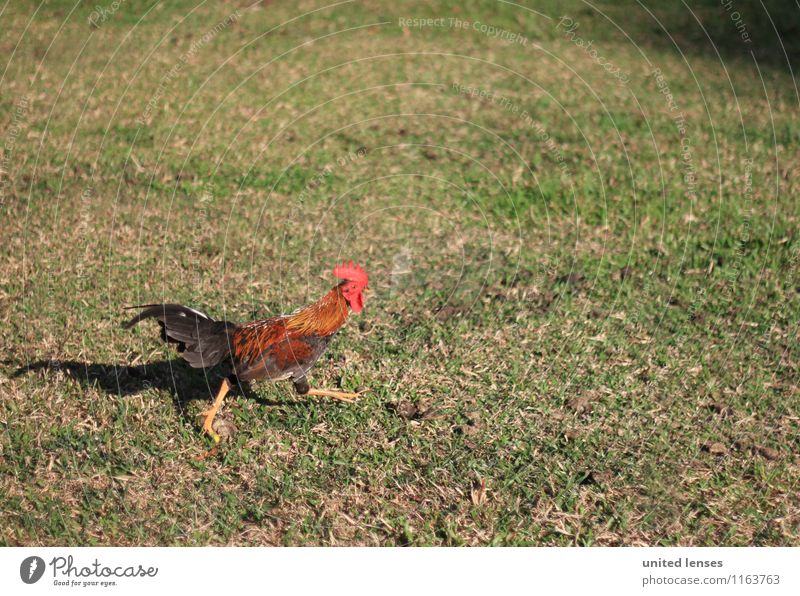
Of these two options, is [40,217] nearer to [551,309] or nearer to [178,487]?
[178,487]

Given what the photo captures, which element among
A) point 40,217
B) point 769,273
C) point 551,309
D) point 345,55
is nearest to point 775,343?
point 769,273

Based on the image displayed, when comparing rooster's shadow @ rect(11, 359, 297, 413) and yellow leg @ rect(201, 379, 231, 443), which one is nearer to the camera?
yellow leg @ rect(201, 379, 231, 443)

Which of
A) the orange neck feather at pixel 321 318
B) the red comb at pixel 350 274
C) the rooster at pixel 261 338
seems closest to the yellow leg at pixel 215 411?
the rooster at pixel 261 338

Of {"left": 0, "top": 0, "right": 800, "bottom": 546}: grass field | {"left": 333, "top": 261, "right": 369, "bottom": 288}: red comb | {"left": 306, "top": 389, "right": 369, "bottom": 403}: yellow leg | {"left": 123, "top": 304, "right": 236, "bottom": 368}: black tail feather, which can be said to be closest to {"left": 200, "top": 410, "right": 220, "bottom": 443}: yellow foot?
{"left": 0, "top": 0, "right": 800, "bottom": 546}: grass field

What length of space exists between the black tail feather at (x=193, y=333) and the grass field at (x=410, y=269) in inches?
26.3

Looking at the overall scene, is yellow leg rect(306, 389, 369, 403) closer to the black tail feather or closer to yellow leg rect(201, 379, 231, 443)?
yellow leg rect(201, 379, 231, 443)

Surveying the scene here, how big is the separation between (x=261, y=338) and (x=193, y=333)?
1.68ft

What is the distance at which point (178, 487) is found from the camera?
18.3 feet

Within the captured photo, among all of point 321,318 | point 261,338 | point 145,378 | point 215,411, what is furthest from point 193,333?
point 145,378

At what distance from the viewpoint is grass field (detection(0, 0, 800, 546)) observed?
221 inches

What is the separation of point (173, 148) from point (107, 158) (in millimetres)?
866

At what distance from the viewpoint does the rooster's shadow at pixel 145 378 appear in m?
6.48

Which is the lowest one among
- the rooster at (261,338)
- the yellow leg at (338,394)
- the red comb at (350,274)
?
the yellow leg at (338,394)

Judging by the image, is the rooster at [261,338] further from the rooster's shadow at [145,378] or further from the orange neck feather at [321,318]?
the rooster's shadow at [145,378]
